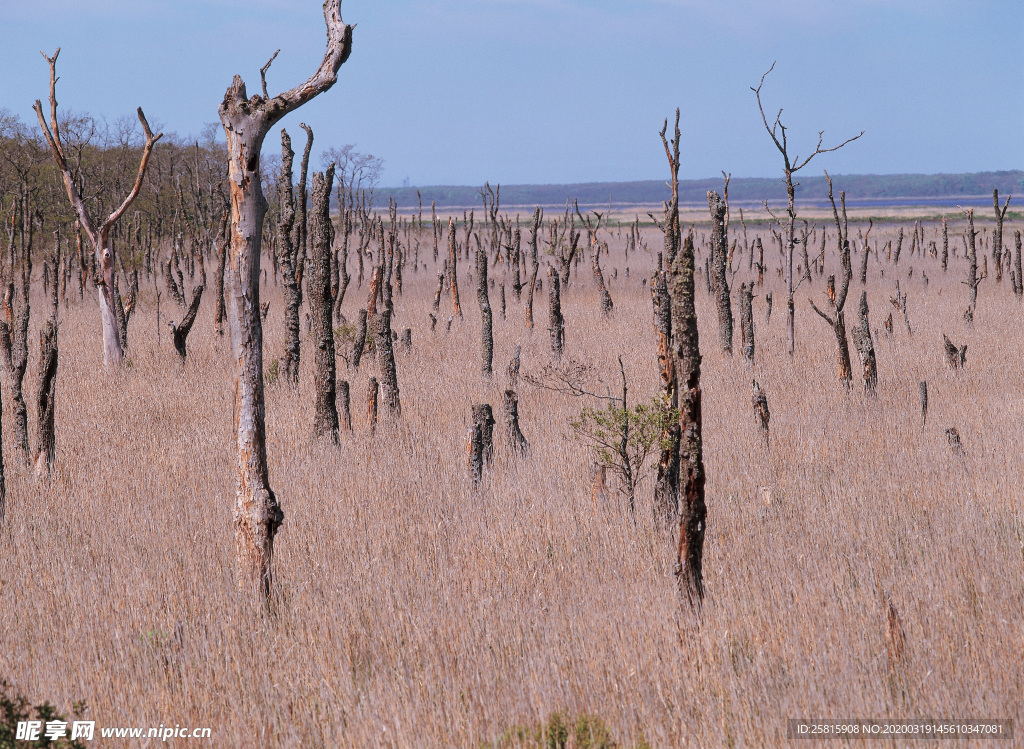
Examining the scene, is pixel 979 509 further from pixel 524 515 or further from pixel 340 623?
pixel 340 623

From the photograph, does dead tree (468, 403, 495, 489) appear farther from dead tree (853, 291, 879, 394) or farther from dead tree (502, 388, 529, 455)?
dead tree (853, 291, 879, 394)

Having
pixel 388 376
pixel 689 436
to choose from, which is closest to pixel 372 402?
pixel 388 376

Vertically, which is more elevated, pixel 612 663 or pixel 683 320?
pixel 683 320

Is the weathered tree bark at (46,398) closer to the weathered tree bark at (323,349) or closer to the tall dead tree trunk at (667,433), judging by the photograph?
the weathered tree bark at (323,349)

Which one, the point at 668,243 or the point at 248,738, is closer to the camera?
the point at 248,738

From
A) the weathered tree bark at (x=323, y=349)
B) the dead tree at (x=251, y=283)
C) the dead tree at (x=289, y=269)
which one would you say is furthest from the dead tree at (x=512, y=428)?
the dead tree at (x=289, y=269)

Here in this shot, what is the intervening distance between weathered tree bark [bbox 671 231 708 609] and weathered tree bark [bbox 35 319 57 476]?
5.73 metres

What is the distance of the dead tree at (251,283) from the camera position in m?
4.73

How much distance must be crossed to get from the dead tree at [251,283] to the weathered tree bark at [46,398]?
347 centimetres

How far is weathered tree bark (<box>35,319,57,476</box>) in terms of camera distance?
7355mm

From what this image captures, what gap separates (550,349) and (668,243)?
575 centimetres

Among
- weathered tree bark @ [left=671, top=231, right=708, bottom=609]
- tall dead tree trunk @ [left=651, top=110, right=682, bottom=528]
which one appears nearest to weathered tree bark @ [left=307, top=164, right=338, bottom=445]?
tall dead tree trunk @ [left=651, top=110, right=682, bottom=528]

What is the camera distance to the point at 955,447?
7.55m

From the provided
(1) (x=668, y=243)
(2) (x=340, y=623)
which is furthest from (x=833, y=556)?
(1) (x=668, y=243)
